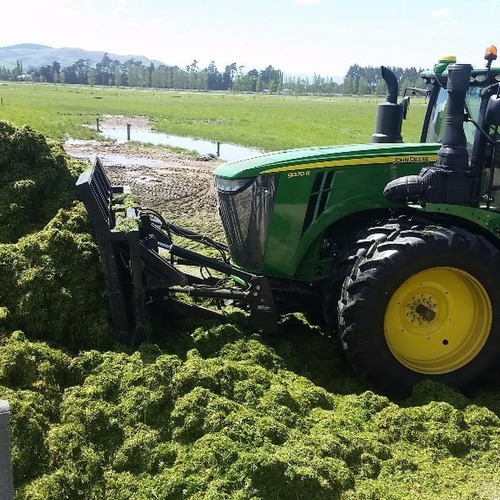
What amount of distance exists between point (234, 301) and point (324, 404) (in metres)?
1.54

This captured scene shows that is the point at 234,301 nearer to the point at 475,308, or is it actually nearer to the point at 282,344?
the point at 282,344

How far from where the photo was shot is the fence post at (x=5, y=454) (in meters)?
2.38

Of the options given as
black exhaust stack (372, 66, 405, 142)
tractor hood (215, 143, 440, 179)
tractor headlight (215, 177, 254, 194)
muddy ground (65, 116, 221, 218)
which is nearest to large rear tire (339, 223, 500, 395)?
tractor hood (215, 143, 440, 179)

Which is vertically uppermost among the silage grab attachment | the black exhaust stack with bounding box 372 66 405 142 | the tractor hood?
the black exhaust stack with bounding box 372 66 405 142

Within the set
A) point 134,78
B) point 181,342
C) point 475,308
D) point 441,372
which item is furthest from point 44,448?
point 134,78

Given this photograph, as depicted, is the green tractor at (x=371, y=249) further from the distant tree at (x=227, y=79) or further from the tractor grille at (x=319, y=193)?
the distant tree at (x=227, y=79)

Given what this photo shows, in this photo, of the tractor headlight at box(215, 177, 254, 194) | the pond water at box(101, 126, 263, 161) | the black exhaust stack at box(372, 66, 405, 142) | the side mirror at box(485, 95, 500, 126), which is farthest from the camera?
the pond water at box(101, 126, 263, 161)

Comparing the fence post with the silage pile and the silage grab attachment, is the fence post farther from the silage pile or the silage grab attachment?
the silage grab attachment

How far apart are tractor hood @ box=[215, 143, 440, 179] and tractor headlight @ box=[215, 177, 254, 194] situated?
36 mm

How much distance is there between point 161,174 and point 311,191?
12.5m

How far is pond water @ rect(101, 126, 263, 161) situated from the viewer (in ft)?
81.6

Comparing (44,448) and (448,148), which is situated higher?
(448,148)

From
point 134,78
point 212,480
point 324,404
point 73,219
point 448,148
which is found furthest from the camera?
point 134,78

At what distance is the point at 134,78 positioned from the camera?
176375mm
